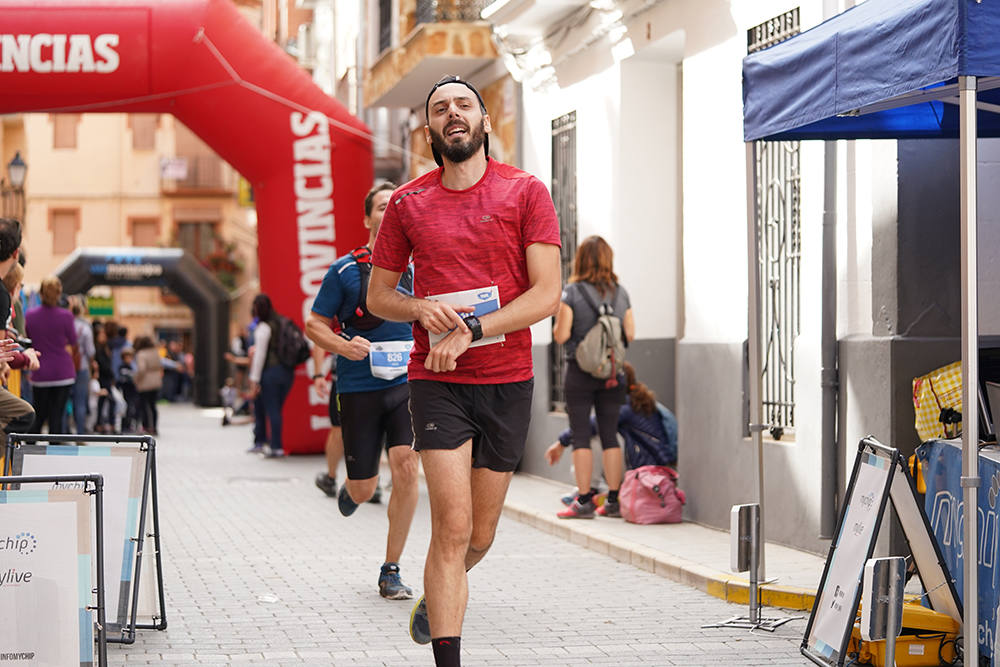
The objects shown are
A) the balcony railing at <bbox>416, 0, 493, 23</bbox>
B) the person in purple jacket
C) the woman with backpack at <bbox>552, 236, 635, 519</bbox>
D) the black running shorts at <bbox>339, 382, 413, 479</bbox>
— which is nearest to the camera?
the black running shorts at <bbox>339, 382, 413, 479</bbox>

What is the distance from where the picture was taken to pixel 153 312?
58969 millimetres

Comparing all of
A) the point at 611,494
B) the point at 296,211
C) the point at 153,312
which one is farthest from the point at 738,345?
the point at 153,312

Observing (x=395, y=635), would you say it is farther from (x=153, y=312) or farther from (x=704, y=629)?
(x=153, y=312)

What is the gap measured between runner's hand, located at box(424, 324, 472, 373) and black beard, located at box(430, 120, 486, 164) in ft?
2.05

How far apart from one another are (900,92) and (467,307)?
177 cm

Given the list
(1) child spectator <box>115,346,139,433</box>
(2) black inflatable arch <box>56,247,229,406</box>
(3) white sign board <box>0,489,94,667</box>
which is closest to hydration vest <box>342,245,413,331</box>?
(3) white sign board <box>0,489,94,667</box>

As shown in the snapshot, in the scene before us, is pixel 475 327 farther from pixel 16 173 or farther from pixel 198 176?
pixel 198 176

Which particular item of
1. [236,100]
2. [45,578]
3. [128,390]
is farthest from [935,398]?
[128,390]

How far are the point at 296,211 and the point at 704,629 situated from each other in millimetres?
11118

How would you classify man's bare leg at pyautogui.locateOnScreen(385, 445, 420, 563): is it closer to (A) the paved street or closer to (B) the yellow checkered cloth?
(A) the paved street

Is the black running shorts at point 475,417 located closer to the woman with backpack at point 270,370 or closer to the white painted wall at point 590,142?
the white painted wall at point 590,142

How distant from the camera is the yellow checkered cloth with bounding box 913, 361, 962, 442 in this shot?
752 cm

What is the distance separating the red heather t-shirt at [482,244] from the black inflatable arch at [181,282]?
33.5 m

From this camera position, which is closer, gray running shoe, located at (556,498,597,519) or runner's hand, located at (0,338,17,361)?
runner's hand, located at (0,338,17,361)
